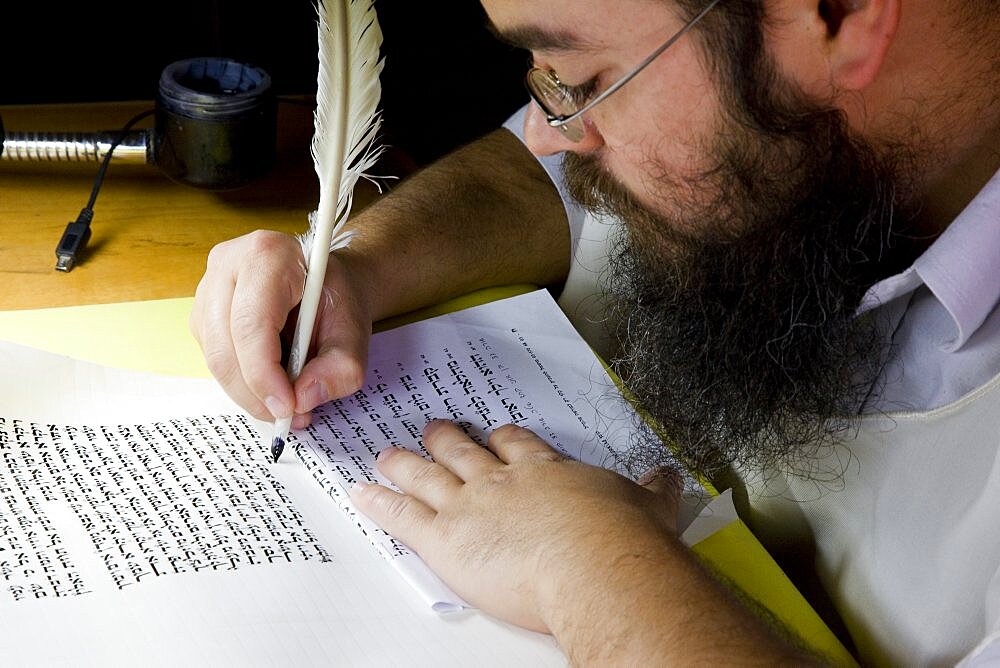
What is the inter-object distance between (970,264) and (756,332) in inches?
9.3

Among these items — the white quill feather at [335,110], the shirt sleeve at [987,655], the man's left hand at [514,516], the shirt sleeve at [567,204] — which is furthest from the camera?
the shirt sleeve at [567,204]

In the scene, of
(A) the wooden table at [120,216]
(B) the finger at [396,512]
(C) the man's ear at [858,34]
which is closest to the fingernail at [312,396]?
(B) the finger at [396,512]

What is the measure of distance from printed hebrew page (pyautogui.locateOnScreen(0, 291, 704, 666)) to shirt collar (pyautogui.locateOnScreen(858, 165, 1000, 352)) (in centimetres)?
36

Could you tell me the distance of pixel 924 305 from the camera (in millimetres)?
1001

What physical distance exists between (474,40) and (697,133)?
2072 mm

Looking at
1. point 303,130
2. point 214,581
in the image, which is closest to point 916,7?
point 214,581

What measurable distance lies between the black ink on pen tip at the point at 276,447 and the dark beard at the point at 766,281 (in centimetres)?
37

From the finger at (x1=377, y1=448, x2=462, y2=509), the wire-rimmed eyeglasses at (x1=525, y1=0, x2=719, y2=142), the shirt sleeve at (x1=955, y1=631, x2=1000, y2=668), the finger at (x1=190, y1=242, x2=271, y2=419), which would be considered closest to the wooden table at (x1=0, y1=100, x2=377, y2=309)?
the finger at (x1=190, y1=242, x2=271, y2=419)

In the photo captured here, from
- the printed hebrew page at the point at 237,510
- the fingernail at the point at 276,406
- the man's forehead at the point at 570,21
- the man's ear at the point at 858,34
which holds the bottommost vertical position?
the printed hebrew page at the point at 237,510

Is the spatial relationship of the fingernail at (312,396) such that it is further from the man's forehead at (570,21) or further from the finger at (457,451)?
the man's forehead at (570,21)

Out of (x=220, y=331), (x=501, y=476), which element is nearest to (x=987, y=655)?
(x=501, y=476)

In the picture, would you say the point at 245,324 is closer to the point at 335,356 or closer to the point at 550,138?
the point at 335,356

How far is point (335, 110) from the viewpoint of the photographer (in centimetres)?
111

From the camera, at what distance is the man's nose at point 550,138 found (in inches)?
40.7
